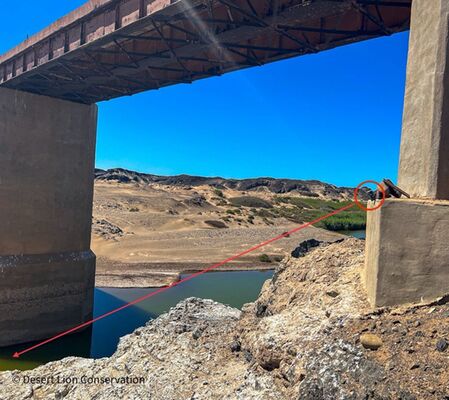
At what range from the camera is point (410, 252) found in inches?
220

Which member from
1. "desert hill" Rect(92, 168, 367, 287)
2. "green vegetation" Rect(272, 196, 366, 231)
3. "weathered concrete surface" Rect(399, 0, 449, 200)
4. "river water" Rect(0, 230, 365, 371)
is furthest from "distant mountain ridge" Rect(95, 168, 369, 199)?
"weathered concrete surface" Rect(399, 0, 449, 200)

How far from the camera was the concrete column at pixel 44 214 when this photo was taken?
54.2 feet

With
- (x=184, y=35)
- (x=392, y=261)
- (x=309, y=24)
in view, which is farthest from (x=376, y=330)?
(x=184, y=35)

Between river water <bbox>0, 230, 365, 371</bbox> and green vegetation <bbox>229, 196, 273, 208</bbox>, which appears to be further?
green vegetation <bbox>229, 196, 273, 208</bbox>

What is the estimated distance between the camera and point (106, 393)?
784cm

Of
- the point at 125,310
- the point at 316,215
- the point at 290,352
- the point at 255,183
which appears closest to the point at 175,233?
the point at 125,310

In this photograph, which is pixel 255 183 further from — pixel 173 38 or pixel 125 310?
pixel 173 38

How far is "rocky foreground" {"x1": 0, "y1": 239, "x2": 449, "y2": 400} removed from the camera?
4.75 m

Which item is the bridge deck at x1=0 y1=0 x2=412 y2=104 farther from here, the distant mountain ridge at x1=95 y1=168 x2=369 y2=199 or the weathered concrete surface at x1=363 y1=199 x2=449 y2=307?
the distant mountain ridge at x1=95 y1=168 x2=369 y2=199

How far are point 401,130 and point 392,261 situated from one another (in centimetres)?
218

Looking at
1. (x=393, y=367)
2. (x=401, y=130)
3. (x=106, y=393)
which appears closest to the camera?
(x=393, y=367)

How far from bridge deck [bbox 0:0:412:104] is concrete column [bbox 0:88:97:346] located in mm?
1575

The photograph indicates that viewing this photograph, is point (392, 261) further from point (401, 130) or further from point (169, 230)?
point (169, 230)

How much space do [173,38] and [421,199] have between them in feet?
29.3
